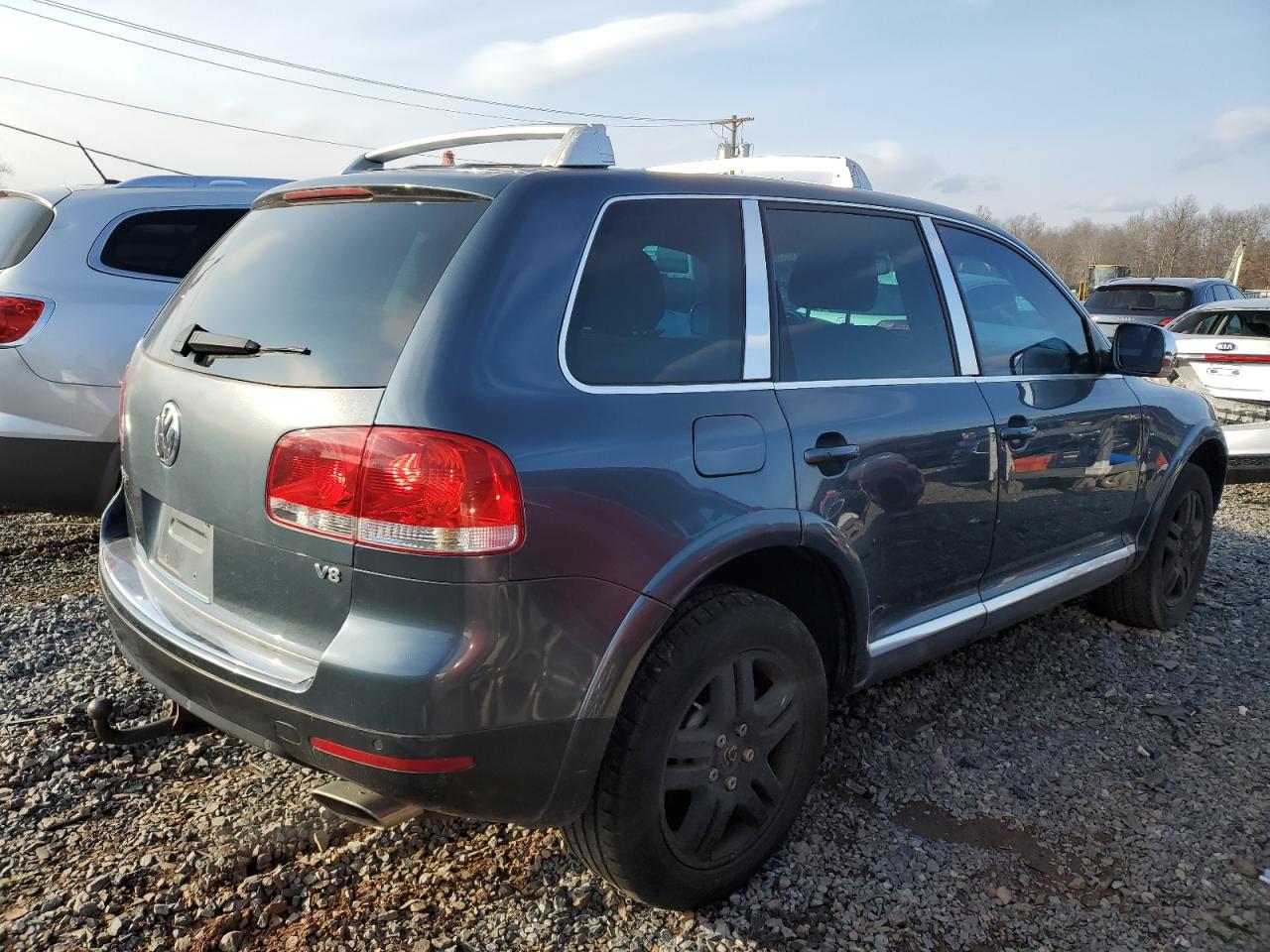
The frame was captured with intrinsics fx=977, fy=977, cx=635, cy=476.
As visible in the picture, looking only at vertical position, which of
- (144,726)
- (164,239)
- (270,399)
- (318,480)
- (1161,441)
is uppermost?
(164,239)

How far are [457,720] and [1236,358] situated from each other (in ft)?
26.4

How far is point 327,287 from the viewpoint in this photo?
7.39ft

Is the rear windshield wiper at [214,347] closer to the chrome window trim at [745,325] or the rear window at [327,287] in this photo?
the rear window at [327,287]

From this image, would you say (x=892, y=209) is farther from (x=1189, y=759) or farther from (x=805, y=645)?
(x=1189, y=759)

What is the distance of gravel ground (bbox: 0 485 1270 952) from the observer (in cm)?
237

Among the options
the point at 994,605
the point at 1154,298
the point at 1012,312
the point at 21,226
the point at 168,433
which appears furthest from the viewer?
the point at 1154,298

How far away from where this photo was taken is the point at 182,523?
7.75 ft

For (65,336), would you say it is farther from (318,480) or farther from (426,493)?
(426,493)

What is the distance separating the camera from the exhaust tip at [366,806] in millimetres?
2070

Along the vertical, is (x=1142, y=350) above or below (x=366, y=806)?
above

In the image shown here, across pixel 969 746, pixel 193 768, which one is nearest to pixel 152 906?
pixel 193 768

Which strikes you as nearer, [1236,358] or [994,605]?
[994,605]

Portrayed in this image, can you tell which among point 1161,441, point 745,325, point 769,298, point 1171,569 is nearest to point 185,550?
point 745,325

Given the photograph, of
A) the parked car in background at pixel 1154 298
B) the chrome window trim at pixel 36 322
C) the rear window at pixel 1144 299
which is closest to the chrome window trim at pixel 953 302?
the chrome window trim at pixel 36 322
